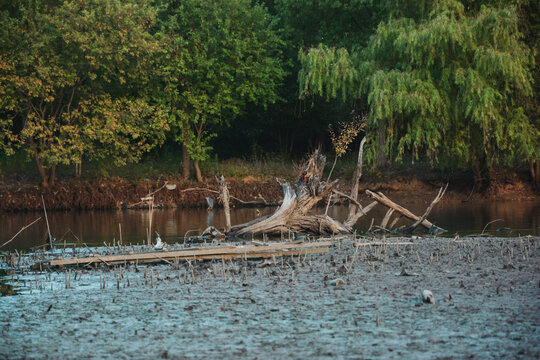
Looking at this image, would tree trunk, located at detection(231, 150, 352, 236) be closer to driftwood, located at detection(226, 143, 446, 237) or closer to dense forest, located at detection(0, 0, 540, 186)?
driftwood, located at detection(226, 143, 446, 237)

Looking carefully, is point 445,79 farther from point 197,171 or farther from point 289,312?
point 289,312

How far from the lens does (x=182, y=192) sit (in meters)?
36.2

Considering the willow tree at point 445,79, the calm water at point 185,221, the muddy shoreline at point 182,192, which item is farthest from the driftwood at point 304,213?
the muddy shoreline at point 182,192

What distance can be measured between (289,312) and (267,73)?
100.0 feet

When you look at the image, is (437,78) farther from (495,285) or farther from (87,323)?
(87,323)

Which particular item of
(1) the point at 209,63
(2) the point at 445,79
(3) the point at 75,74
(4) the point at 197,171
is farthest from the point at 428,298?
(4) the point at 197,171

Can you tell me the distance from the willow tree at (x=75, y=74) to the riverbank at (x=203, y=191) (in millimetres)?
1370

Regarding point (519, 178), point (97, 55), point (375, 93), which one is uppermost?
point (97, 55)

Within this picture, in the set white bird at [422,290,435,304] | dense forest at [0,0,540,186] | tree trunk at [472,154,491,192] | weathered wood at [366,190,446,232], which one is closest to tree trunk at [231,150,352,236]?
weathered wood at [366,190,446,232]

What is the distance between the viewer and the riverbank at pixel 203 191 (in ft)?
114

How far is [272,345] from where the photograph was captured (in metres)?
8.22

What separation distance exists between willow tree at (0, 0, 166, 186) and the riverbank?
1.37 m

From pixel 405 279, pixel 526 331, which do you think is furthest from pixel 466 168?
pixel 526 331

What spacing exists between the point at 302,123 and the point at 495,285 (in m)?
35.7
